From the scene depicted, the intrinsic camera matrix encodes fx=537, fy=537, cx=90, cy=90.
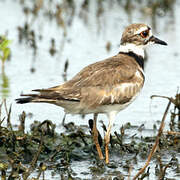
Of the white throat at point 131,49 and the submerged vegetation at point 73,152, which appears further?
the white throat at point 131,49

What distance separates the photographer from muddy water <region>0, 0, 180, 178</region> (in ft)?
23.6

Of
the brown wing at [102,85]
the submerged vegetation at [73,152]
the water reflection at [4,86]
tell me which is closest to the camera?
the submerged vegetation at [73,152]

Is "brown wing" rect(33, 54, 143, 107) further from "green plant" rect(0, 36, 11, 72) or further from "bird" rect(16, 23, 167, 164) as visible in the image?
"green plant" rect(0, 36, 11, 72)

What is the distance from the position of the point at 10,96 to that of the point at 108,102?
7.63ft

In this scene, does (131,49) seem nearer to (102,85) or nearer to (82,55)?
(102,85)

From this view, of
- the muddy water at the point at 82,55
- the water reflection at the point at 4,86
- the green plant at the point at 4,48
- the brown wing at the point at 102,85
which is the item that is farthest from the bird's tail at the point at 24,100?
the green plant at the point at 4,48

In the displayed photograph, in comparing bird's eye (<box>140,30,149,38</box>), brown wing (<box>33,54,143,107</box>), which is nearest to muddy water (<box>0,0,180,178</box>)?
brown wing (<box>33,54,143,107</box>)

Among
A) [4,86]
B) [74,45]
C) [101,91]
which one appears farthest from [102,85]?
[74,45]

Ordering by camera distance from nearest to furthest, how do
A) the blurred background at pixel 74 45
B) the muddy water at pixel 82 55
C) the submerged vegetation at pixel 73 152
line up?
the submerged vegetation at pixel 73 152 → the muddy water at pixel 82 55 → the blurred background at pixel 74 45

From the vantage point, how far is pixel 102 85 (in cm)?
550

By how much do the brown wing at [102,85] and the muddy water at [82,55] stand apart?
28.3 inches

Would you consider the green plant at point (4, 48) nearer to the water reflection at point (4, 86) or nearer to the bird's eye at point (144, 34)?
the water reflection at point (4, 86)

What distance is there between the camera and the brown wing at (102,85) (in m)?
5.30

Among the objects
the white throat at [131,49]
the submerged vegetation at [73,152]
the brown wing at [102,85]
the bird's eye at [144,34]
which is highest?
the bird's eye at [144,34]
